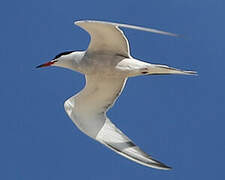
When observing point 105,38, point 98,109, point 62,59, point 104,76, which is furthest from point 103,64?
point 98,109

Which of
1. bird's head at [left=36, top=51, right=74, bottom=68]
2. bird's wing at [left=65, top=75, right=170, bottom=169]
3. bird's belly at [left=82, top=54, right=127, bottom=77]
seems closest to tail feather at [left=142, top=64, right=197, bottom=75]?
bird's belly at [left=82, top=54, right=127, bottom=77]

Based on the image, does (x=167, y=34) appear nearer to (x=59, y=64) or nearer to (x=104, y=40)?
(x=104, y=40)

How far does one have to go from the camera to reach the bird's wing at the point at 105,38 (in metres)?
9.40

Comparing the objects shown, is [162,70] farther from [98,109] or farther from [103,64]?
[98,109]

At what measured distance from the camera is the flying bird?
9555 millimetres

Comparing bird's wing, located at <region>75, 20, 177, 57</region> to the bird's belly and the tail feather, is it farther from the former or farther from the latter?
the tail feather

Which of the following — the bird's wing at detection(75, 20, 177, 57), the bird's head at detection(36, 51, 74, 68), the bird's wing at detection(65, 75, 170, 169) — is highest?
the bird's wing at detection(75, 20, 177, 57)

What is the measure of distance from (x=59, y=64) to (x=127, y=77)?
1449mm

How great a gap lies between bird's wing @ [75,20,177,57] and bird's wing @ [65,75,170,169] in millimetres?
615

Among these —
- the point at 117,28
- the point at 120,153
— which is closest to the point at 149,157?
the point at 120,153

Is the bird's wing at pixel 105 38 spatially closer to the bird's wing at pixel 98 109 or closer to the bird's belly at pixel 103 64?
the bird's belly at pixel 103 64

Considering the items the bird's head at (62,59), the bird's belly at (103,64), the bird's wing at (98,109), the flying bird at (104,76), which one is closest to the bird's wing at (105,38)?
the flying bird at (104,76)

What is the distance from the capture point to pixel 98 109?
1080 centimetres

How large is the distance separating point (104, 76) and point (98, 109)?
85 centimetres
